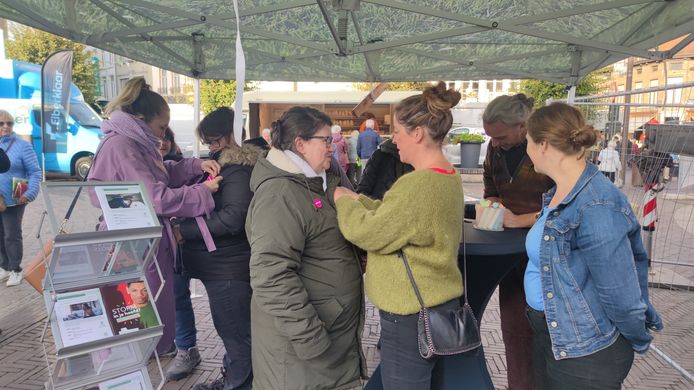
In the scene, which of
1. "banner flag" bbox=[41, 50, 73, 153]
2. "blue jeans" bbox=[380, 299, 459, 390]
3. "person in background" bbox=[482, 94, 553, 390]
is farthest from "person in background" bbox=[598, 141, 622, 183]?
"banner flag" bbox=[41, 50, 73, 153]

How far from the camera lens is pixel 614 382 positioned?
63.0 inches

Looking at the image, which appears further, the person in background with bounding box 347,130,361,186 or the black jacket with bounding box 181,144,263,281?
the person in background with bounding box 347,130,361,186

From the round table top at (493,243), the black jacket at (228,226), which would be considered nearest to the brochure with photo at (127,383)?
the black jacket at (228,226)

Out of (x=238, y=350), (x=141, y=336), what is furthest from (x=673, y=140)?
(x=141, y=336)

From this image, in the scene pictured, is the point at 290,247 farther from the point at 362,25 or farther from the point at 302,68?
the point at 302,68

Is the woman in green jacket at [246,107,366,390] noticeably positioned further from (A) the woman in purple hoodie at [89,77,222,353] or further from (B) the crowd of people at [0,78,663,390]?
(A) the woman in purple hoodie at [89,77,222,353]

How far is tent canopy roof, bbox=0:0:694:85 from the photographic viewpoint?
3581mm

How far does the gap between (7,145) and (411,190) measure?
17.6ft

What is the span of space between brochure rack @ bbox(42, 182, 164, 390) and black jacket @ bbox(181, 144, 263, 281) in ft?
1.41

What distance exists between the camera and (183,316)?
340cm

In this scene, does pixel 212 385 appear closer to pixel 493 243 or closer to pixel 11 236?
pixel 493 243

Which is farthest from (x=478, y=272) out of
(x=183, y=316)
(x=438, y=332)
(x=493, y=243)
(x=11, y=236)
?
(x=11, y=236)

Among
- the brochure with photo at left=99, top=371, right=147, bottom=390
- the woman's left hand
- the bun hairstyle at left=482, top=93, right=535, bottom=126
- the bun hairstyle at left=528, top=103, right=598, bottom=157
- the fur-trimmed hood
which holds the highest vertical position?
the bun hairstyle at left=482, top=93, right=535, bottom=126

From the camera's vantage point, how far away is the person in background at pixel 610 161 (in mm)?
3766
